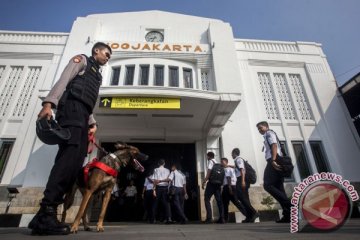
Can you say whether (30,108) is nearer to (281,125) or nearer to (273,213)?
(273,213)

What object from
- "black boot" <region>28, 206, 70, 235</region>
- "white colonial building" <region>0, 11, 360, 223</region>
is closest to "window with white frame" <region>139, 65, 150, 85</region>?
"white colonial building" <region>0, 11, 360, 223</region>

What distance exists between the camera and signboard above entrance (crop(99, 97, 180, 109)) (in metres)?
7.29

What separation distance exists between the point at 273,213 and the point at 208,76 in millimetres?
6837

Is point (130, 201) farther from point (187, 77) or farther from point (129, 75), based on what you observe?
point (187, 77)

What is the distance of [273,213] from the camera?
8000 mm

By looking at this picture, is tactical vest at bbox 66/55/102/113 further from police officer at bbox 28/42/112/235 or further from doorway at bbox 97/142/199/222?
doorway at bbox 97/142/199/222

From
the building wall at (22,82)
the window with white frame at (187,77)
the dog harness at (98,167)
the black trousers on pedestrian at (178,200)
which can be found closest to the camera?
the dog harness at (98,167)

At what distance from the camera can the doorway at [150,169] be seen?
358 inches

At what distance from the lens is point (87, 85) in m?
2.63

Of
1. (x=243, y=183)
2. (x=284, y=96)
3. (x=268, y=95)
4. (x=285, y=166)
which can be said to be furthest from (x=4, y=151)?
(x=284, y=96)

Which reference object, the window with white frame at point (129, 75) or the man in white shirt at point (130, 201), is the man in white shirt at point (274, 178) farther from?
the window with white frame at point (129, 75)

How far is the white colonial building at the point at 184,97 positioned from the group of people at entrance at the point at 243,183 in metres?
2.39

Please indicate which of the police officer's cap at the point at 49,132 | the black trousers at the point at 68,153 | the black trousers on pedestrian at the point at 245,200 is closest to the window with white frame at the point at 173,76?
the black trousers on pedestrian at the point at 245,200

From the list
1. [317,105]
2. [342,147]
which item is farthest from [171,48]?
[342,147]
